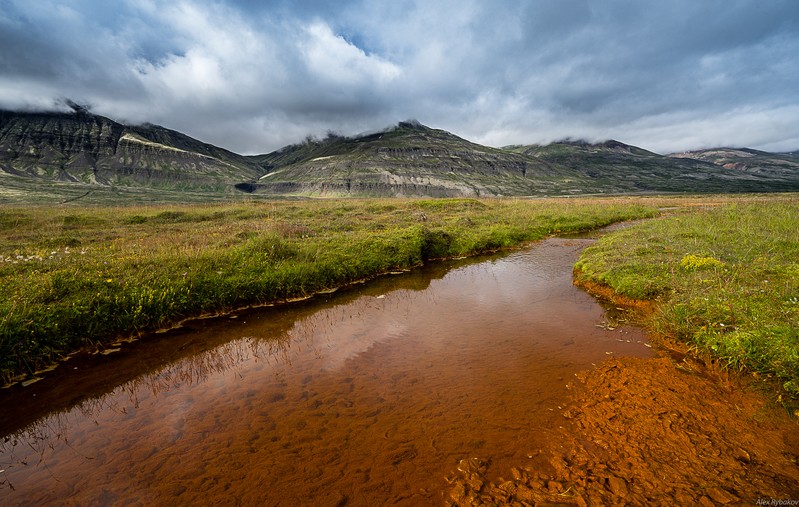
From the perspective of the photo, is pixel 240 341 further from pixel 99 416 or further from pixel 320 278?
pixel 320 278

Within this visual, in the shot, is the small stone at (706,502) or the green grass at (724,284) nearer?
the small stone at (706,502)

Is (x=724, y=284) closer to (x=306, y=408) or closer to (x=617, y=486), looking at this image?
(x=617, y=486)

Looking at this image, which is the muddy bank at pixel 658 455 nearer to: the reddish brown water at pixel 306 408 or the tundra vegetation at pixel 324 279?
the reddish brown water at pixel 306 408

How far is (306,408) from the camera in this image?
6.84m

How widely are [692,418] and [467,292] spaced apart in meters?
8.74

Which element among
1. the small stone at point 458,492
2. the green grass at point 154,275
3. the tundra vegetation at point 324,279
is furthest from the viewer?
the green grass at point 154,275

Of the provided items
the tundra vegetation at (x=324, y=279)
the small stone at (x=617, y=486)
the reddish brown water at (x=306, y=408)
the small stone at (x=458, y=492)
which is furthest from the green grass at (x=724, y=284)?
the small stone at (x=458, y=492)

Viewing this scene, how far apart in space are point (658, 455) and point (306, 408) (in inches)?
235

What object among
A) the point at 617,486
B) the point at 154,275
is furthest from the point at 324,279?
the point at 617,486

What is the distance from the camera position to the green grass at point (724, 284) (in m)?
6.86

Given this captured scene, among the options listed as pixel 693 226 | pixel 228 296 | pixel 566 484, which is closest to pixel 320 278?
pixel 228 296

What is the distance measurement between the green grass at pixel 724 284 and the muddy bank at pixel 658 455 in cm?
85

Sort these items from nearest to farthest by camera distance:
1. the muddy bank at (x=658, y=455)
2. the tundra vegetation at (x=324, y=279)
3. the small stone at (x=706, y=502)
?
the small stone at (x=706, y=502), the muddy bank at (x=658, y=455), the tundra vegetation at (x=324, y=279)

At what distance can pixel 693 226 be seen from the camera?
859 inches
